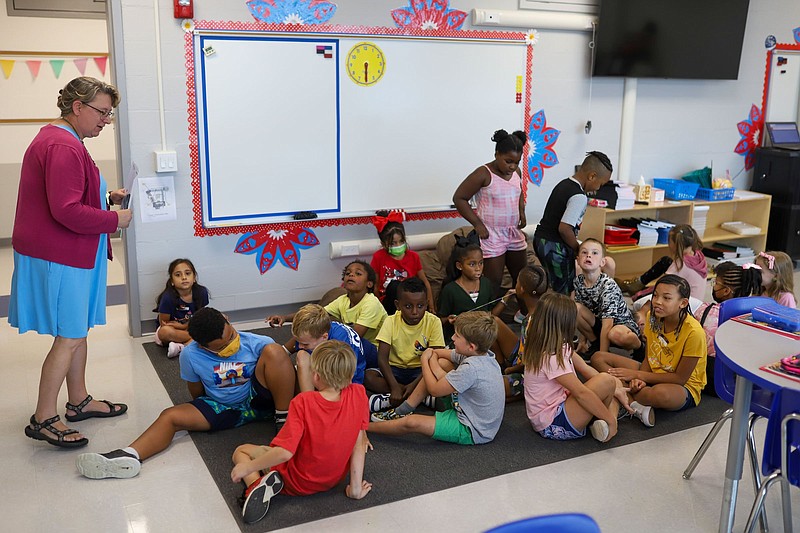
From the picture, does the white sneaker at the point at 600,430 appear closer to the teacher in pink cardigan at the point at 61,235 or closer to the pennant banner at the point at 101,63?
the teacher in pink cardigan at the point at 61,235

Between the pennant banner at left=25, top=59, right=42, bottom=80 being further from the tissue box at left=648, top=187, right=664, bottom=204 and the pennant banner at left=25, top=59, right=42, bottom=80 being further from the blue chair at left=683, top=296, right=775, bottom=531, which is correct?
the blue chair at left=683, top=296, right=775, bottom=531

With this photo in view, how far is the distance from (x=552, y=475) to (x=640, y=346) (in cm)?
139

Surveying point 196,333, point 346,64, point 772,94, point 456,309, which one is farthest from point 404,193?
point 772,94

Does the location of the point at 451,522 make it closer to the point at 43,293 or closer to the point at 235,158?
the point at 43,293

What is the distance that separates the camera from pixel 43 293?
325 cm

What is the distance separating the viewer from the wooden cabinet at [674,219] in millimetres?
5891

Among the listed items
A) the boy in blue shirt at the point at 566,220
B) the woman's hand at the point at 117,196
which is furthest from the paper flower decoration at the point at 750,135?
the woman's hand at the point at 117,196

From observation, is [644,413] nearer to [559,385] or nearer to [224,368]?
[559,385]

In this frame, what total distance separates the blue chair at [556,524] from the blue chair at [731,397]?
4.13ft

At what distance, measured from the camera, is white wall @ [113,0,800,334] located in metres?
4.57

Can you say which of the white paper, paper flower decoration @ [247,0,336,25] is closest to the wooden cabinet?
paper flower decoration @ [247,0,336,25]

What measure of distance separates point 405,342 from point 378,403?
0.35m

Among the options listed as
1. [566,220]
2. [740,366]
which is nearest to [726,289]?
[566,220]

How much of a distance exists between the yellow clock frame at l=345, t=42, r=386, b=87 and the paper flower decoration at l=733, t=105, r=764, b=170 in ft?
12.0
